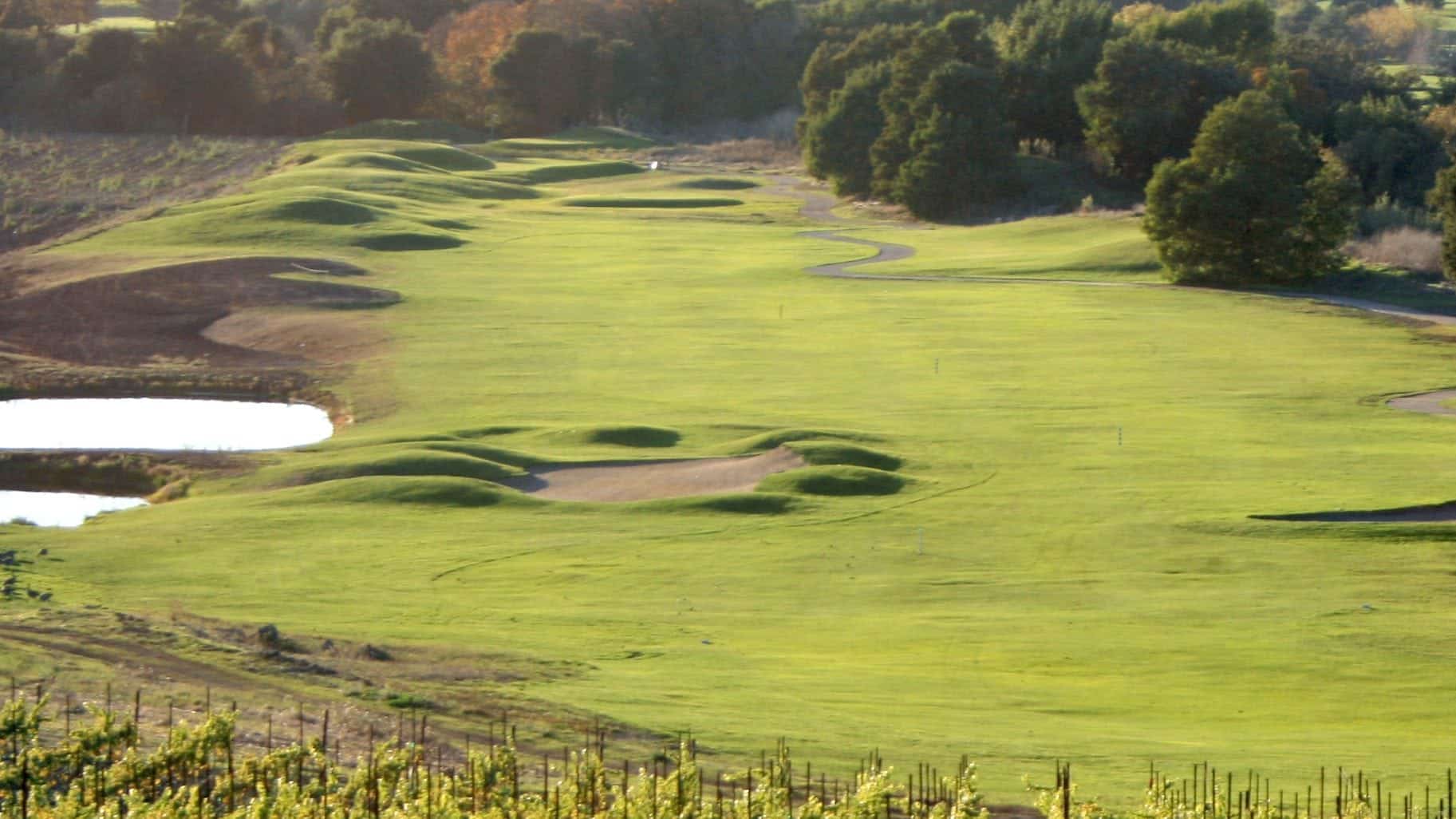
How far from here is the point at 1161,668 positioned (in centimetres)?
1886

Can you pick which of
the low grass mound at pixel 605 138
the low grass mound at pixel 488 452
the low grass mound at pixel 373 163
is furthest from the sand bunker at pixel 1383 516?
the low grass mound at pixel 605 138

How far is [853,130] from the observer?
8994 cm

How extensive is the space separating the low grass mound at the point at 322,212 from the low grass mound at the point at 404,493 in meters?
37.1

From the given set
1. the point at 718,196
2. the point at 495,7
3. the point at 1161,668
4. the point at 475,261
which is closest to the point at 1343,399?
the point at 1161,668

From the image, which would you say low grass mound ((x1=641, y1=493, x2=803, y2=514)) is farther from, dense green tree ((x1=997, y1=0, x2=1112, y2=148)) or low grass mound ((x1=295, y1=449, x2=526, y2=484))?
dense green tree ((x1=997, y1=0, x2=1112, y2=148))

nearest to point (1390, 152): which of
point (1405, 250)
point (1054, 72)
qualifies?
point (1054, 72)

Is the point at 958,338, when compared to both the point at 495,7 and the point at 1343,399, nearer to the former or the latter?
the point at 1343,399

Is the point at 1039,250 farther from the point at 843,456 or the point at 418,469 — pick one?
the point at 418,469

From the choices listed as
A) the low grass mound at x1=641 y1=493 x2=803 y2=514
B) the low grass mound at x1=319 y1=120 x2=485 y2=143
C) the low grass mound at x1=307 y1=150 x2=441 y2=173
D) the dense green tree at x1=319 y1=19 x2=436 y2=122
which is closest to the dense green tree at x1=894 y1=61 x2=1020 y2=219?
the low grass mound at x1=307 y1=150 x2=441 y2=173

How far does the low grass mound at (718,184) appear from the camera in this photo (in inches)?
3629

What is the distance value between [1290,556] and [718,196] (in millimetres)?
64918

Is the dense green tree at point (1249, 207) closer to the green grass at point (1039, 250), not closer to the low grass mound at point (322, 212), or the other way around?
the green grass at point (1039, 250)

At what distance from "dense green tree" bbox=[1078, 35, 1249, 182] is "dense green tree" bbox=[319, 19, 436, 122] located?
158 feet

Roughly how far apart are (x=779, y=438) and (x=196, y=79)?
3194 inches
